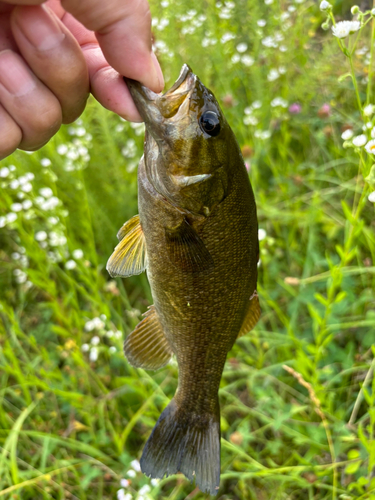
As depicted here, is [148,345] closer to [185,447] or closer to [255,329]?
[185,447]

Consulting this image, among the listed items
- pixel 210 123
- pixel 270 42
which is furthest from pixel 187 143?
pixel 270 42

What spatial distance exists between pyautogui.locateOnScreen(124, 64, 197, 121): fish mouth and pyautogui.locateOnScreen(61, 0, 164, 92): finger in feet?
0.12

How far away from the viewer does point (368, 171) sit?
1.26 meters

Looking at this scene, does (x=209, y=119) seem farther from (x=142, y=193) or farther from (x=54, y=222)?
(x=54, y=222)

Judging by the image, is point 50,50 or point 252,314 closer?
point 50,50

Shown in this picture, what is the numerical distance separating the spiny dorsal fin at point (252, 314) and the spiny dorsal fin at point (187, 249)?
0.80ft

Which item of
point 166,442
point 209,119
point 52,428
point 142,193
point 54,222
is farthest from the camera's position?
point 52,428

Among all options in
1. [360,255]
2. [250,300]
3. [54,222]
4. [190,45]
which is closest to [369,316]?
[360,255]

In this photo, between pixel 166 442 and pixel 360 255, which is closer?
pixel 166 442

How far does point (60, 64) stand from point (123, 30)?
20 centimetres

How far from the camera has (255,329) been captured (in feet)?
7.68

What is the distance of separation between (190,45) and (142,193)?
2.29 metres

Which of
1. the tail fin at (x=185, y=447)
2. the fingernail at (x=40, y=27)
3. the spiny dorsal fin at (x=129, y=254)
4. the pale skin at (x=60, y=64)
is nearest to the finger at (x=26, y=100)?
the pale skin at (x=60, y=64)

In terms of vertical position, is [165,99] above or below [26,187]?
above
